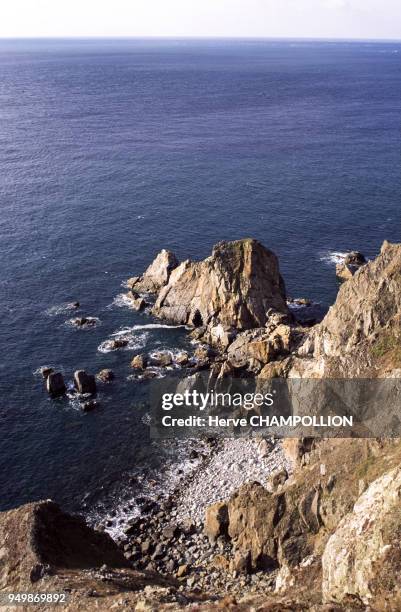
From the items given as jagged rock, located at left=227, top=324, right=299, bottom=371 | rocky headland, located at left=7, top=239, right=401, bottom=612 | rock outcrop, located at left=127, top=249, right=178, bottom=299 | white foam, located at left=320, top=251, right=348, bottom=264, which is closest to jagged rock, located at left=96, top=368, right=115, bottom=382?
rocky headland, located at left=7, top=239, right=401, bottom=612

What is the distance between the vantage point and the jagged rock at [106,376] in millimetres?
80562

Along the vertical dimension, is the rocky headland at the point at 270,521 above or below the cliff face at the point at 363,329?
below

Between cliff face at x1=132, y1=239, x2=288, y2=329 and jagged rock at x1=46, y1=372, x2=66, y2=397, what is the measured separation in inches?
908

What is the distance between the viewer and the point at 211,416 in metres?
73.2

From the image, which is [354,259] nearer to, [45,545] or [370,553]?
[45,545]

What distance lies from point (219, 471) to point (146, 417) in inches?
560

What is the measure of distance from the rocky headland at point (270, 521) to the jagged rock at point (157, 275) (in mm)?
20207

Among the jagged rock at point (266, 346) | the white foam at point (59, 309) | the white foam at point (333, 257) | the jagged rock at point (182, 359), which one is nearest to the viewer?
the jagged rock at point (266, 346)

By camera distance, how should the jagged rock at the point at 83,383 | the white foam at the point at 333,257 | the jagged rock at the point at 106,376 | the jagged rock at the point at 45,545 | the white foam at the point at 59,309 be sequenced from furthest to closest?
the white foam at the point at 333,257
the white foam at the point at 59,309
the jagged rock at the point at 106,376
the jagged rock at the point at 83,383
the jagged rock at the point at 45,545

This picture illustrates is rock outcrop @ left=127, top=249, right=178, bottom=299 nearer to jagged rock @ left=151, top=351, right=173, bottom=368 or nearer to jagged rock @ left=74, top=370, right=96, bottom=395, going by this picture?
jagged rock @ left=151, top=351, right=173, bottom=368

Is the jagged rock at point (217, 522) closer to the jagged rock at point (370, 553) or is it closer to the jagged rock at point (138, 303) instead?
the jagged rock at point (370, 553)

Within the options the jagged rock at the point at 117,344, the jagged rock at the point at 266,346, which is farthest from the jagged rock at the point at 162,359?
the jagged rock at the point at 266,346

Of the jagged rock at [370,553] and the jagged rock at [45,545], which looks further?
the jagged rock at [45,545]

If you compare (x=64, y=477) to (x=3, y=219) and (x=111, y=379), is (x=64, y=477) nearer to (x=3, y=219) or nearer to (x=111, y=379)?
(x=111, y=379)
